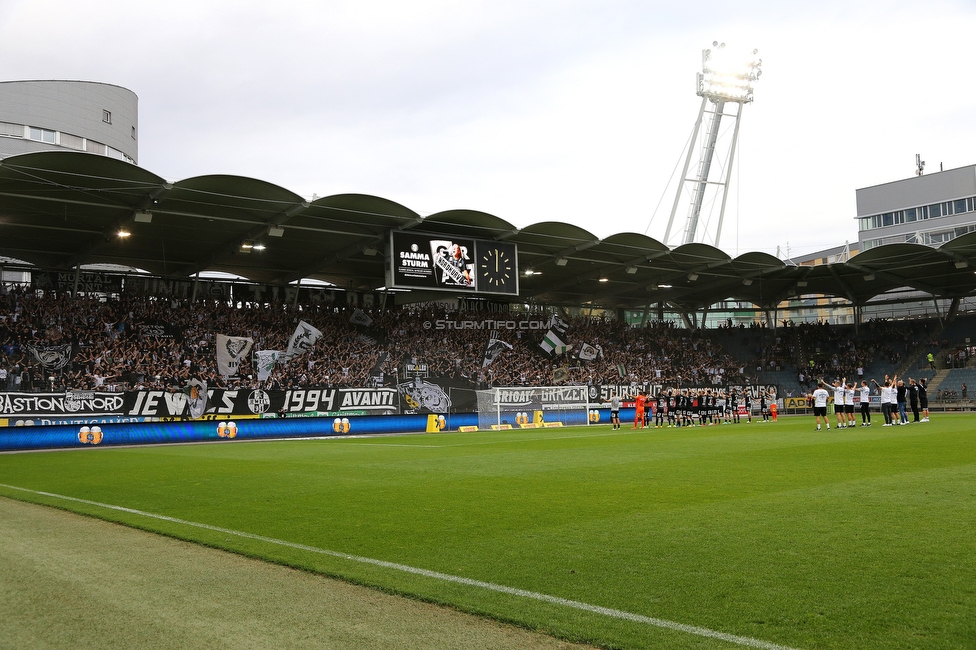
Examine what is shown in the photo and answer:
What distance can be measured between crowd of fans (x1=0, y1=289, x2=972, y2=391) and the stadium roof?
256 centimetres

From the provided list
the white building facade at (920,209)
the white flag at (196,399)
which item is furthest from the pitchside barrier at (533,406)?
the white building facade at (920,209)

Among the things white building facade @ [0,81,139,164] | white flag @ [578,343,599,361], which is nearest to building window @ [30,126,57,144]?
white building facade @ [0,81,139,164]

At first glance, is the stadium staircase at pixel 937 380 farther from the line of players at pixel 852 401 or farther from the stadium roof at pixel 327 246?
the line of players at pixel 852 401

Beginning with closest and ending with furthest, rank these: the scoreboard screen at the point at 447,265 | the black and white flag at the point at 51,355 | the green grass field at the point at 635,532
Result: the green grass field at the point at 635,532
the black and white flag at the point at 51,355
the scoreboard screen at the point at 447,265

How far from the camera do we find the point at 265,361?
124ft

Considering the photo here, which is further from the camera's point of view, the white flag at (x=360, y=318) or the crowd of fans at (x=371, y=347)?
the white flag at (x=360, y=318)

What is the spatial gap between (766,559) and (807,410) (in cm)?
4719

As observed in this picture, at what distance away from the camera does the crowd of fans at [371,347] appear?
33031 mm

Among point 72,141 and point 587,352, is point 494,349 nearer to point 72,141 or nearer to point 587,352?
point 587,352

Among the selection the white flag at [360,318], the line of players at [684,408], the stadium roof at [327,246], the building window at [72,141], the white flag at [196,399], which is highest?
the building window at [72,141]

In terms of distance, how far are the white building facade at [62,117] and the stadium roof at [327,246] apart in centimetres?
1657

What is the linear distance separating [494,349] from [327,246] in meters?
12.0

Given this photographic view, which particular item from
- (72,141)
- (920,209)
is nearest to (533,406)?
(72,141)

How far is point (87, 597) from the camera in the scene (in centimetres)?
575
